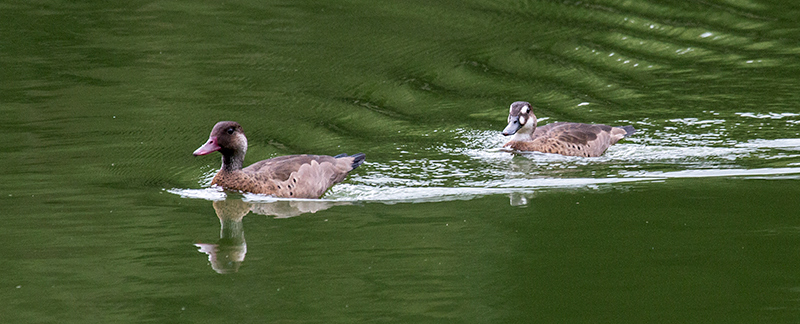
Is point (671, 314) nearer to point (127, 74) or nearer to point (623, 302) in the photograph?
point (623, 302)

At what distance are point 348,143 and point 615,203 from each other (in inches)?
156

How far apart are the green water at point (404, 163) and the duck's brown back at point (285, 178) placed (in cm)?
15

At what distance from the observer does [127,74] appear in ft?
50.0

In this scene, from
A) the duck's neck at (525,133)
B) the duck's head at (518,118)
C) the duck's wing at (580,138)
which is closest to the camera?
the duck's wing at (580,138)

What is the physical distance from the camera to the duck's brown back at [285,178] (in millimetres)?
10188

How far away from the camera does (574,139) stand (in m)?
12.0

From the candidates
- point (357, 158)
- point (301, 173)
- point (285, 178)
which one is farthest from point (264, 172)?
point (357, 158)

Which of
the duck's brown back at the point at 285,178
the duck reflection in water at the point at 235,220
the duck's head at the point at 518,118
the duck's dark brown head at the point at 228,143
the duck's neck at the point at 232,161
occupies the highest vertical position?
the duck's head at the point at 518,118

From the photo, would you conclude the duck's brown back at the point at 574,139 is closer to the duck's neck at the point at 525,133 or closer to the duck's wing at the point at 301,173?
the duck's neck at the point at 525,133

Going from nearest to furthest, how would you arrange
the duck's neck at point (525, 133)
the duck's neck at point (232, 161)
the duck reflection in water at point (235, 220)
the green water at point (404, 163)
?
the green water at point (404, 163) < the duck reflection in water at point (235, 220) < the duck's neck at point (232, 161) < the duck's neck at point (525, 133)

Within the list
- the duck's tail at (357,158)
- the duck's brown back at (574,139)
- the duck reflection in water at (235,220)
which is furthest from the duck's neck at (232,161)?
the duck's brown back at (574,139)

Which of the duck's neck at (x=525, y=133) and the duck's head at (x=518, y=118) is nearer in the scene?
the duck's head at (x=518, y=118)

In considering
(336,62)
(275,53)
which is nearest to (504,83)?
(336,62)

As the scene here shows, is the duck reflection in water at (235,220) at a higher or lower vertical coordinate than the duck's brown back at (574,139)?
lower
